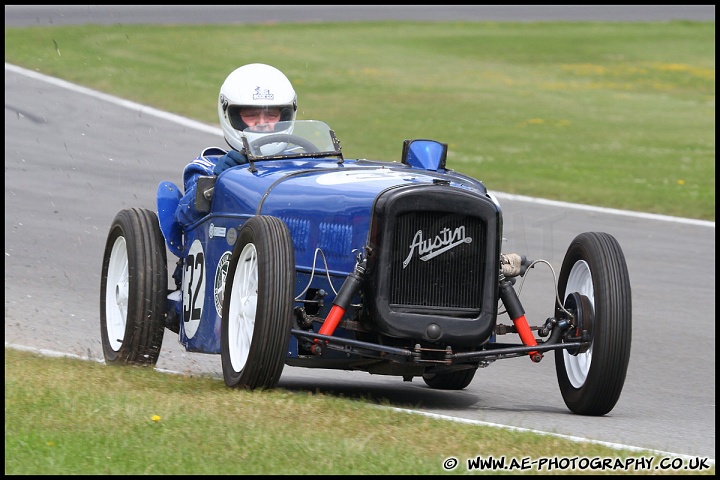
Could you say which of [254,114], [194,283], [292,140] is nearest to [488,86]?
[254,114]

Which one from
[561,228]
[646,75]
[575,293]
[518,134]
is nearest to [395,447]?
[575,293]

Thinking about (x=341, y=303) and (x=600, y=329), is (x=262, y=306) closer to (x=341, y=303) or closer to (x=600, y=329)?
(x=341, y=303)

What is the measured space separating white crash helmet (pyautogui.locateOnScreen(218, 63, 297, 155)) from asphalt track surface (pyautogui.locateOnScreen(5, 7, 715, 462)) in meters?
1.53

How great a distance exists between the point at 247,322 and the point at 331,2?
112ft

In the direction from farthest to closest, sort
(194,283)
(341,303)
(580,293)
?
(194,283)
(580,293)
(341,303)

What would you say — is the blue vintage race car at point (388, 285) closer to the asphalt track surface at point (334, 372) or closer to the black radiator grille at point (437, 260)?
the black radiator grille at point (437, 260)

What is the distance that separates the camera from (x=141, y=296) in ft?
25.7

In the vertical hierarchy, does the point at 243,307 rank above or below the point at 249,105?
below

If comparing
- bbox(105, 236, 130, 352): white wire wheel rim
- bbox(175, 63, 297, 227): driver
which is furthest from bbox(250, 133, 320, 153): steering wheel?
bbox(105, 236, 130, 352): white wire wheel rim

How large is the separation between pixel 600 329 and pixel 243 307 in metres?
1.76

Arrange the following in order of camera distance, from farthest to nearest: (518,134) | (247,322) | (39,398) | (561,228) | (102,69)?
(102,69)
(518,134)
(561,228)
(247,322)
(39,398)

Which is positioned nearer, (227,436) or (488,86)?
(227,436)

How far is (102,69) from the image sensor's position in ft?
77.3

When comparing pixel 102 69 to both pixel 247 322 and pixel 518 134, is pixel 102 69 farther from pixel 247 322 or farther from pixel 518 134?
pixel 247 322
